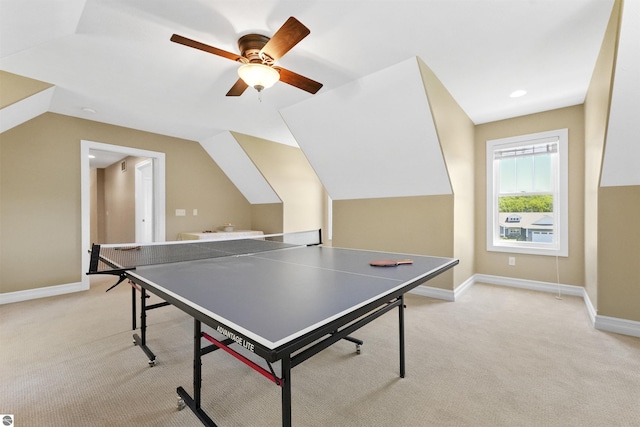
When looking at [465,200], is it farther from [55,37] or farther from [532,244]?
[55,37]

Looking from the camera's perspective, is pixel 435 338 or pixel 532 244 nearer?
pixel 435 338

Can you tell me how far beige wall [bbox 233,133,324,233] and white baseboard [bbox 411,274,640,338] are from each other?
2797mm

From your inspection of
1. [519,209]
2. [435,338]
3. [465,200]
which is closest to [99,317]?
[435,338]

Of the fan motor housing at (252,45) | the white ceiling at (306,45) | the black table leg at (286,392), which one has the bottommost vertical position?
the black table leg at (286,392)

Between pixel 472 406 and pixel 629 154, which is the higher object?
pixel 629 154

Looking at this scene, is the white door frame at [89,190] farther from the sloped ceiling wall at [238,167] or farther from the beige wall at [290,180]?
the beige wall at [290,180]

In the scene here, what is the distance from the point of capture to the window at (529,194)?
379cm

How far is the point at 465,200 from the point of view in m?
3.95

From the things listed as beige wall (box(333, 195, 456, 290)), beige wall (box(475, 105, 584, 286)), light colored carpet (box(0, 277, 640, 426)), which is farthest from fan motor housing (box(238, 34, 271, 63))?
beige wall (box(475, 105, 584, 286))

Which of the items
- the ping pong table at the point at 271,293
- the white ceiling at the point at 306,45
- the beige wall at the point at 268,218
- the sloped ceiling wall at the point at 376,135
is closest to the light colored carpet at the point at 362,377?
the ping pong table at the point at 271,293

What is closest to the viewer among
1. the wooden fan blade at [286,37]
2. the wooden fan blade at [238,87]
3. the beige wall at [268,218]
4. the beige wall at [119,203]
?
the wooden fan blade at [286,37]

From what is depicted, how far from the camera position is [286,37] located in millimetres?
1822

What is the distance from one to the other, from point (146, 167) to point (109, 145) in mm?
1333

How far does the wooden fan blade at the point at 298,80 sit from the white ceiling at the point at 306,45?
266 millimetres
